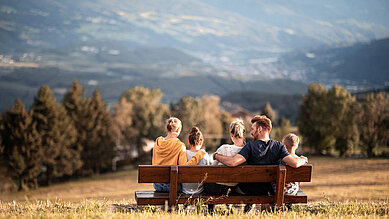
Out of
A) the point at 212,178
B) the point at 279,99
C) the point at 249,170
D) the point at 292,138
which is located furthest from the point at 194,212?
the point at 279,99

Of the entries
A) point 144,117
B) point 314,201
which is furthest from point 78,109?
point 314,201

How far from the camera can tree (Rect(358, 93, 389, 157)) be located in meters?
47.5

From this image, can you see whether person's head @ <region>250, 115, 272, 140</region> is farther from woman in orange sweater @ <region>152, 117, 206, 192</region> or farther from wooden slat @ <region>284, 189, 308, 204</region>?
wooden slat @ <region>284, 189, 308, 204</region>

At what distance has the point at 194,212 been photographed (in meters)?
6.30

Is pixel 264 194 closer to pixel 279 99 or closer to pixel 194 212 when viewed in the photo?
pixel 194 212

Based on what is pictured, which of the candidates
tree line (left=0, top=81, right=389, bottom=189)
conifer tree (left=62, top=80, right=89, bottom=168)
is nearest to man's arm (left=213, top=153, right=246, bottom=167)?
tree line (left=0, top=81, right=389, bottom=189)

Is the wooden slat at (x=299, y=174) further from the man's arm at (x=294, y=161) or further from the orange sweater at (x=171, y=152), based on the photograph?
the orange sweater at (x=171, y=152)

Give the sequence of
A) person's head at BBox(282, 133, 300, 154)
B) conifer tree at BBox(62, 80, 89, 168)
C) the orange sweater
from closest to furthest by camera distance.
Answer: the orange sweater < person's head at BBox(282, 133, 300, 154) < conifer tree at BBox(62, 80, 89, 168)

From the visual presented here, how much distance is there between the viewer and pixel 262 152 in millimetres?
6234

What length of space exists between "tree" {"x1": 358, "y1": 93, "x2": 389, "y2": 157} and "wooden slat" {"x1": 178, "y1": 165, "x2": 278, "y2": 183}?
4665 cm

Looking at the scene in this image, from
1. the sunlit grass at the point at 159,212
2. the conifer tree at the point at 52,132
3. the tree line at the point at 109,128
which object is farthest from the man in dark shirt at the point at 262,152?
the conifer tree at the point at 52,132

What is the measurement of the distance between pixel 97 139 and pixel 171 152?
57829 mm

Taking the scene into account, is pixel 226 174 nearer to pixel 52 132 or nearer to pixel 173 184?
pixel 173 184

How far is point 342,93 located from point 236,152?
5728 cm
